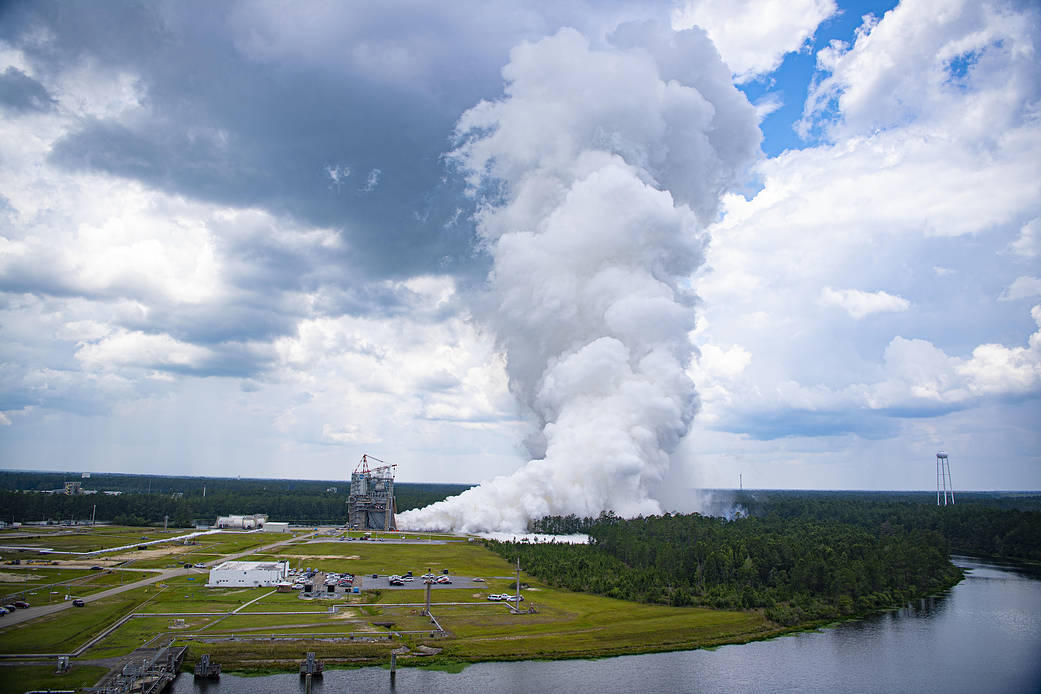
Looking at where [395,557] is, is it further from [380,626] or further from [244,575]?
Result: [380,626]

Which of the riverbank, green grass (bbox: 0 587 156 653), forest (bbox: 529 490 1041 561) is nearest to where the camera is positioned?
green grass (bbox: 0 587 156 653)

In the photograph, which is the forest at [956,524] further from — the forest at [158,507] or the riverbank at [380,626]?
the forest at [158,507]

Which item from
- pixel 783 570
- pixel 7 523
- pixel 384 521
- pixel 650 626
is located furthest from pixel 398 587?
pixel 7 523

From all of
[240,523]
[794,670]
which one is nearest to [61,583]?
[794,670]

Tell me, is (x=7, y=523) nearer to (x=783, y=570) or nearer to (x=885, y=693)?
(x=783, y=570)

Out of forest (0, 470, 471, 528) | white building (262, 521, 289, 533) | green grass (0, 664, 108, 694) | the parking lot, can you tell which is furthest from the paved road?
forest (0, 470, 471, 528)

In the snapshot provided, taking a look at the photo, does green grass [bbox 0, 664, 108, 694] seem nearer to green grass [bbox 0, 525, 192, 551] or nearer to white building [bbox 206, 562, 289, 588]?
white building [bbox 206, 562, 289, 588]
